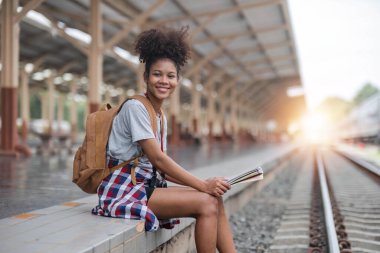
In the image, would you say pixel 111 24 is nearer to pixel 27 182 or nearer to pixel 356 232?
pixel 27 182

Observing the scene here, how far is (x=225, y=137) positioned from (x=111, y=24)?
48.4ft

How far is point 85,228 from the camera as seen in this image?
235cm

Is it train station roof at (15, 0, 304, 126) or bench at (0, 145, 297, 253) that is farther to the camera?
train station roof at (15, 0, 304, 126)

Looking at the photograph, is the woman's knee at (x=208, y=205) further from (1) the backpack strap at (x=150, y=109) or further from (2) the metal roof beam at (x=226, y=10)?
(2) the metal roof beam at (x=226, y=10)

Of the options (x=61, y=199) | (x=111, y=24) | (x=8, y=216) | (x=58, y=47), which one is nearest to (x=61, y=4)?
(x=111, y=24)

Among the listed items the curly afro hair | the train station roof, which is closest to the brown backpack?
the curly afro hair

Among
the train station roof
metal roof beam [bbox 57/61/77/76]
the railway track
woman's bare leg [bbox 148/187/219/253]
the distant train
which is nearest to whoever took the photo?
woman's bare leg [bbox 148/187/219/253]

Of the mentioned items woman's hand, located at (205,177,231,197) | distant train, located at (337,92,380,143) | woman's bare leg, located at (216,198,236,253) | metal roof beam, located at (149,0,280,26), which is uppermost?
metal roof beam, located at (149,0,280,26)

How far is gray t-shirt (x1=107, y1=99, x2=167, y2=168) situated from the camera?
2.38m

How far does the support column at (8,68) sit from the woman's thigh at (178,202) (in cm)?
827

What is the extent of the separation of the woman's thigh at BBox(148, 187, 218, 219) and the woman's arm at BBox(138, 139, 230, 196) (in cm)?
4

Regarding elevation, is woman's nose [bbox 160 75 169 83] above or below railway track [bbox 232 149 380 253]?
above

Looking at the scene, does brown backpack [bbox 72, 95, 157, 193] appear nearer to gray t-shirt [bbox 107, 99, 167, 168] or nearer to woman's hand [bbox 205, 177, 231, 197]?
gray t-shirt [bbox 107, 99, 167, 168]

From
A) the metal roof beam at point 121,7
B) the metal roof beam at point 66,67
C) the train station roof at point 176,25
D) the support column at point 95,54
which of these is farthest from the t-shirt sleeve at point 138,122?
the metal roof beam at point 66,67
